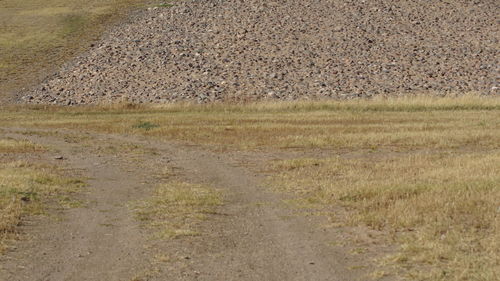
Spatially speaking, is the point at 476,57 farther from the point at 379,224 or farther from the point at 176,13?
the point at 379,224

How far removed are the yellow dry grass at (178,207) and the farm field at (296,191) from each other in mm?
45

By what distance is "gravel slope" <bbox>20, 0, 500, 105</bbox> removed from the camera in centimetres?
5769

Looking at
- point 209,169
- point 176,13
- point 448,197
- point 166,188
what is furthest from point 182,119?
point 176,13

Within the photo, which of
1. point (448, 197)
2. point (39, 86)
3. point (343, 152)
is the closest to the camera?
point (448, 197)

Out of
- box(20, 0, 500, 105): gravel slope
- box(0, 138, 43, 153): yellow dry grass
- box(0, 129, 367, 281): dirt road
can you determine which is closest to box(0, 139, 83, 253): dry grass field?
box(0, 129, 367, 281): dirt road

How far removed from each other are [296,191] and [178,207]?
3739mm

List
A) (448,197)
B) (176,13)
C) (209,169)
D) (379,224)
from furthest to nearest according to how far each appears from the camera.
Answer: (176,13) < (209,169) < (448,197) < (379,224)

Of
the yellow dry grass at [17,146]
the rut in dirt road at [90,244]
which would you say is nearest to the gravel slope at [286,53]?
the yellow dry grass at [17,146]

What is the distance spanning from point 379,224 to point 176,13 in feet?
210

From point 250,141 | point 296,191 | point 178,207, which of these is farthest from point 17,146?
point 178,207

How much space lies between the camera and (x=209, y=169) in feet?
85.0

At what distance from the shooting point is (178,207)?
18.5 m

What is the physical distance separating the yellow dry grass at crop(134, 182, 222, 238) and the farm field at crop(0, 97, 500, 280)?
0.15 ft

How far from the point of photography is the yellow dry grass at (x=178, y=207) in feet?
53.9
